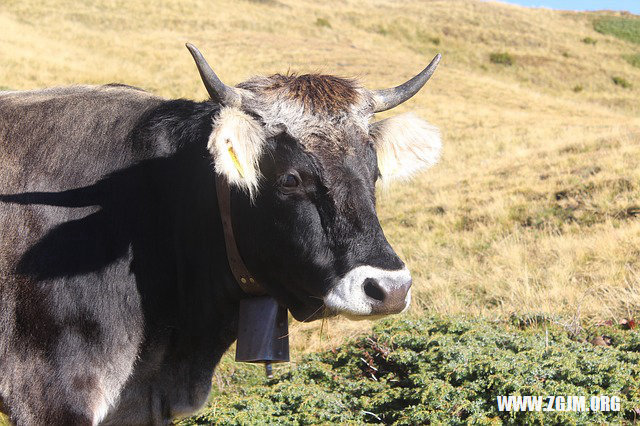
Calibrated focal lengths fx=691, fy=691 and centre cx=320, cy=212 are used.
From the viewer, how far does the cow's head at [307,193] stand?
3059mm

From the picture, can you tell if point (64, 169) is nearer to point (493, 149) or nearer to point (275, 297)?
point (275, 297)

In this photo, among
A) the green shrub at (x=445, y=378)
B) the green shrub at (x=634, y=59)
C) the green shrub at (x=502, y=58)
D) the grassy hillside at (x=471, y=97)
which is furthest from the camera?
the green shrub at (x=634, y=59)

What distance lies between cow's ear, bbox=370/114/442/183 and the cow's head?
0.23m

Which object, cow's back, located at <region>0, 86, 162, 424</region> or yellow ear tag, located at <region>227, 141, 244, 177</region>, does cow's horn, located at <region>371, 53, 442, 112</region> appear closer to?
yellow ear tag, located at <region>227, 141, 244, 177</region>

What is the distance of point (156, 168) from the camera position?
3711 mm

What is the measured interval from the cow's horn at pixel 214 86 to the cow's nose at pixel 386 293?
1077 millimetres

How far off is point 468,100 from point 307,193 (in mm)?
26114

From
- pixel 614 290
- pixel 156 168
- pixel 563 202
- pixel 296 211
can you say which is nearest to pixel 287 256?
pixel 296 211

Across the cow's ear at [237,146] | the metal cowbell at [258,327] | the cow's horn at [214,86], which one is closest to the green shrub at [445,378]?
the metal cowbell at [258,327]

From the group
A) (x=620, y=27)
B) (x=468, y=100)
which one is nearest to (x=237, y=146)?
(x=468, y=100)

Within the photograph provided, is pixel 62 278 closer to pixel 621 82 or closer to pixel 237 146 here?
pixel 237 146

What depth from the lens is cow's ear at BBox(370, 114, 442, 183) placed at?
3.78m

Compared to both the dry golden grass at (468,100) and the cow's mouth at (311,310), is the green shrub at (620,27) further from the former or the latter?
the cow's mouth at (311,310)

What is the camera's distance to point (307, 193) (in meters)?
3.20
